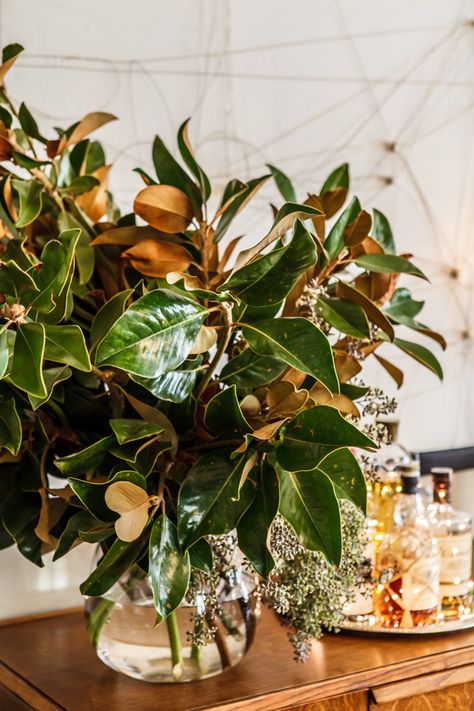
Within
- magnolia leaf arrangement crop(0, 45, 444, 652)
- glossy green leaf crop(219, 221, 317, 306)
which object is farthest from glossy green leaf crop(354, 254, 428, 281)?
glossy green leaf crop(219, 221, 317, 306)

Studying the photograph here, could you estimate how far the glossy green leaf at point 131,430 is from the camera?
84cm

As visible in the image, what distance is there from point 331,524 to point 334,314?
0.27 metres

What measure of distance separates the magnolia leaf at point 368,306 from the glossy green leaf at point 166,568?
0.33 metres

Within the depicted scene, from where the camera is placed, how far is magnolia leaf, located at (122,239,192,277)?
39.4 inches

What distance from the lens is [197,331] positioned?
0.77 meters

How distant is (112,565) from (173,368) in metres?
0.26

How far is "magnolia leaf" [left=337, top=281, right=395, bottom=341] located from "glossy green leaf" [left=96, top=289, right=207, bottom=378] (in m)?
0.30

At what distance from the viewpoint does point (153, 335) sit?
72 centimetres

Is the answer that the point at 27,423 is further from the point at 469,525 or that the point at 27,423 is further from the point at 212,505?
the point at 469,525

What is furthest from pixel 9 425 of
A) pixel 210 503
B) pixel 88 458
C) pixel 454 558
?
pixel 454 558


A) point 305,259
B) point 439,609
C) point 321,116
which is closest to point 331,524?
point 305,259

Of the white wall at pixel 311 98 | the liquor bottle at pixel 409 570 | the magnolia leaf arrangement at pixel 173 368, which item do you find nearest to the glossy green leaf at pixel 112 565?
the magnolia leaf arrangement at pixel 173 368

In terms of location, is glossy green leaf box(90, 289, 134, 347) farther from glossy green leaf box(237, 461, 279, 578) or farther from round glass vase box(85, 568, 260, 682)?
round glass vase box(85, 568, 260, 682)

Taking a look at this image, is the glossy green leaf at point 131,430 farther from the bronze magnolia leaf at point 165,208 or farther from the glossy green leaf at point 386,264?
the glossy green leaf at point 386,264
